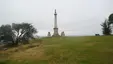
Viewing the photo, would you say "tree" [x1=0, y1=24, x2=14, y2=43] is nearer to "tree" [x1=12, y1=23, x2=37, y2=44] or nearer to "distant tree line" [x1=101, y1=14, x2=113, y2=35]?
"tree" [x1=12, y1=23, x2=37, y2=44]

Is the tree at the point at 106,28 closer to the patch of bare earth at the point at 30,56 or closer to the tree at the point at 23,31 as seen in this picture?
the tree at the point at 23,31

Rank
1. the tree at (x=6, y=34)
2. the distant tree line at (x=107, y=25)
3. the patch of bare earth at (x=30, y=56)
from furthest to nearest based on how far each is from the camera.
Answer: the distant tree line at (x=107, y=25), the tree at (x=6, y=34), the patch of bare earth at (x=30, y=56)

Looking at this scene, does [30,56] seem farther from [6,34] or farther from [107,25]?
[107,25]

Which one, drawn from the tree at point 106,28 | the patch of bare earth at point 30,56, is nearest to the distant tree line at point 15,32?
the patch of bare earth at point 30,56

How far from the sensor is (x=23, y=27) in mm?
49469

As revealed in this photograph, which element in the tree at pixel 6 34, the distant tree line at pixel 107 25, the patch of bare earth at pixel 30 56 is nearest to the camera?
the patch of bare earth at pixel 30 56

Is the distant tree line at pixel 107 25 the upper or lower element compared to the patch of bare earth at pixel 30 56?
upper

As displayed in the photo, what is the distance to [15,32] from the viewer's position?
1932 inches

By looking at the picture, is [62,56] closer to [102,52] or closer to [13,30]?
[102,52]

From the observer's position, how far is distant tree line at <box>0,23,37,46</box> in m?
47.5

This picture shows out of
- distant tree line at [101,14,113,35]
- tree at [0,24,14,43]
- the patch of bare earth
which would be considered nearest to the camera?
the patch of bare earth

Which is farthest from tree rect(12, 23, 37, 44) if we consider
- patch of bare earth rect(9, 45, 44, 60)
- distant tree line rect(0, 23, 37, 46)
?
patch of bare earth rect(9, 45, 44, 60)

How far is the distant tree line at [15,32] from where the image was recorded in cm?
4750

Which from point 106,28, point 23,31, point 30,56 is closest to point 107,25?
point 106,28
